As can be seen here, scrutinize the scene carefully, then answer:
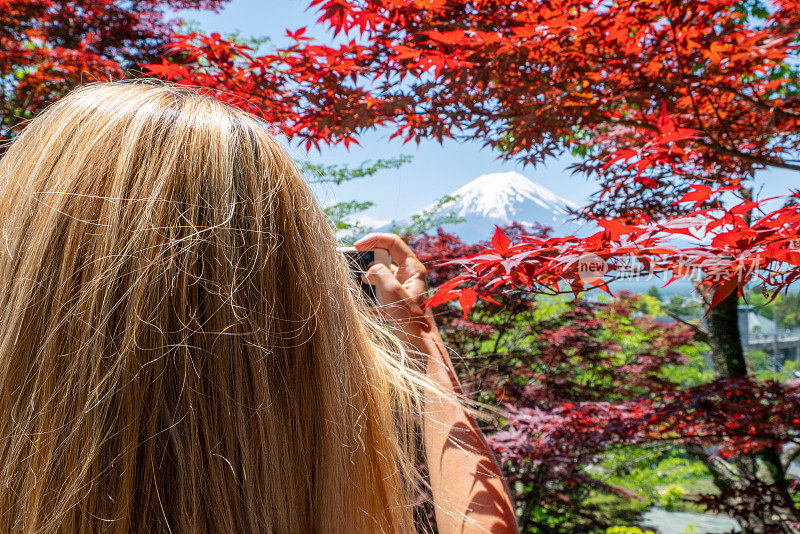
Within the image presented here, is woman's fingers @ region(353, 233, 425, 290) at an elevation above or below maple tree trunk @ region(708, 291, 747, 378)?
above

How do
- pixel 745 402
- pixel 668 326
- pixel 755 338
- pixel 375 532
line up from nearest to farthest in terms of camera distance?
pixel 375 532
pixel 745 402
pixel 668 326
pixel 755 338

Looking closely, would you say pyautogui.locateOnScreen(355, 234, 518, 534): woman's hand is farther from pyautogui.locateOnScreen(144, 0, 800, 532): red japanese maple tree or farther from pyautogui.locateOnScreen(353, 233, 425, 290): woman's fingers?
pyautogui.locateOnScreen(144, 0, 800, 532): red japanese maple tree

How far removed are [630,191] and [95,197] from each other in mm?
2407

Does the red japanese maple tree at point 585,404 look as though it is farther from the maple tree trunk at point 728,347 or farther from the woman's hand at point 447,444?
the woman's hand at point 447,444

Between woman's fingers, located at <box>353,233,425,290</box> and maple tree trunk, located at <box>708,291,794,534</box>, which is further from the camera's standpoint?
maple tree trunk, located at <box>708,291,794,534</box>

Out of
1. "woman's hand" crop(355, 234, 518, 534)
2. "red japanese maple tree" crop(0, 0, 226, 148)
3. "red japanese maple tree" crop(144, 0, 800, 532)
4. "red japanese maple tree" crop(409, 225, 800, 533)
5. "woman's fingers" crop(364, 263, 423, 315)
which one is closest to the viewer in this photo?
"woman's hand" crop(355, 234, 518, 534)

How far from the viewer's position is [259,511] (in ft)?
1.76

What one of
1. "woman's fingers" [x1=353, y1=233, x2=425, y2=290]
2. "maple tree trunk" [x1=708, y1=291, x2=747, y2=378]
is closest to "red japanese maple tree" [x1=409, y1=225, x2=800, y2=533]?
"maple tree trunk" [x1=708, y1=291, x2=747, y2=378]

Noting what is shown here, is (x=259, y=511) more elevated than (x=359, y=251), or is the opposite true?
(x=359, y=251)

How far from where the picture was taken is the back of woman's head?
49cm

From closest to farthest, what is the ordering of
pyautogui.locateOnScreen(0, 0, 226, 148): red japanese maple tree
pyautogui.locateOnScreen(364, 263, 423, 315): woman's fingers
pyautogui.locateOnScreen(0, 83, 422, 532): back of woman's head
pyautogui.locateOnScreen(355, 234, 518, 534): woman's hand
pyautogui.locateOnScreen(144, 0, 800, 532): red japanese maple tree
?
pyautogui.locateOnScreen(0, 83, 422, 532): back of woman's head → pyautogui.locateOnScreen(355, 234, 518, 534): woman's hand → pyautogui.locateOnScreen(364, 263, 423, 315): woman's fingers → pyautogui.locateOnScreen(144, 0, 800, 532): red japanese maple tree → pyautogui.locateOnScreen(0, 0, 226, 148): red japanese maple tree

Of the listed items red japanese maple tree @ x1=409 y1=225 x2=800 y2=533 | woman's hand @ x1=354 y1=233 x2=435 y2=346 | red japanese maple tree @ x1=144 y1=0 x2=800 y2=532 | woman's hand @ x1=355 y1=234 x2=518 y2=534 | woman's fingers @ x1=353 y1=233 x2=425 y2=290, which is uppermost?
red japanese maple tree @ x1=144 y1=0 x2=800 y2=532

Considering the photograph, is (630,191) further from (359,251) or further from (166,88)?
(166,88)

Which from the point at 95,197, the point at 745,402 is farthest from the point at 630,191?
the point at 95,197
